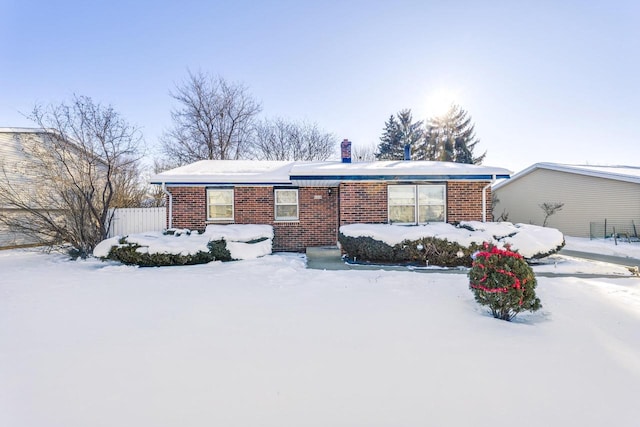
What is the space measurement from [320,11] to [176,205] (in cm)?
880

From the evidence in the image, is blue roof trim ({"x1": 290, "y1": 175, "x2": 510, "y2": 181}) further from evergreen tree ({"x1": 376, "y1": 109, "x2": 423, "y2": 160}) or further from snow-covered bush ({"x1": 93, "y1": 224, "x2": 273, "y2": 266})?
evergreen tree ({"x1": 376, "y1": 109, "x2": 423, "y2": 160})

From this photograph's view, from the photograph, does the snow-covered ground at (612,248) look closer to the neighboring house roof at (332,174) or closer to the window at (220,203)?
the neighboring house roof at (332,174)

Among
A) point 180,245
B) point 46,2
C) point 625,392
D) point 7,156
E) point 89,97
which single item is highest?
point 46,2

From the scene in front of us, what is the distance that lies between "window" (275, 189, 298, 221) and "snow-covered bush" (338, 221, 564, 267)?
3.30 metres

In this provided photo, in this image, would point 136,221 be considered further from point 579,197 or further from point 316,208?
point 579,197

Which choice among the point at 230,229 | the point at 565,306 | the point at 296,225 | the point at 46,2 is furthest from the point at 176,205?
the point at 565,306

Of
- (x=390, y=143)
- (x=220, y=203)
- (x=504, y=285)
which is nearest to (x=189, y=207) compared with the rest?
(x=220, y=203)

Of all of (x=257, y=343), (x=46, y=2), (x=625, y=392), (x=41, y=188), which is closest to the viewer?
(x=625, y=392)

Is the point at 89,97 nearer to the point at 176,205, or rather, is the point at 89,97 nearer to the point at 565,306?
the point at 176,205

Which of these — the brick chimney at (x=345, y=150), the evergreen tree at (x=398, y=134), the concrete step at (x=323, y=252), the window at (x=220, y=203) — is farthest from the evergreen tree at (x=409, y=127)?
the window at (x=220, y=203)

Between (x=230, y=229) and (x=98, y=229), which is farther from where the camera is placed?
(x=98, y=229)

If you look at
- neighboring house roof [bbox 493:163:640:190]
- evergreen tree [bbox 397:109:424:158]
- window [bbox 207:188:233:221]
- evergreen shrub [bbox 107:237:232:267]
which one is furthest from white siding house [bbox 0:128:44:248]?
evergreen tree [bbox 397:109:424:158]

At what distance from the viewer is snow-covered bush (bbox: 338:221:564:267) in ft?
26.8

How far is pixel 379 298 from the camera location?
5.12 metres
